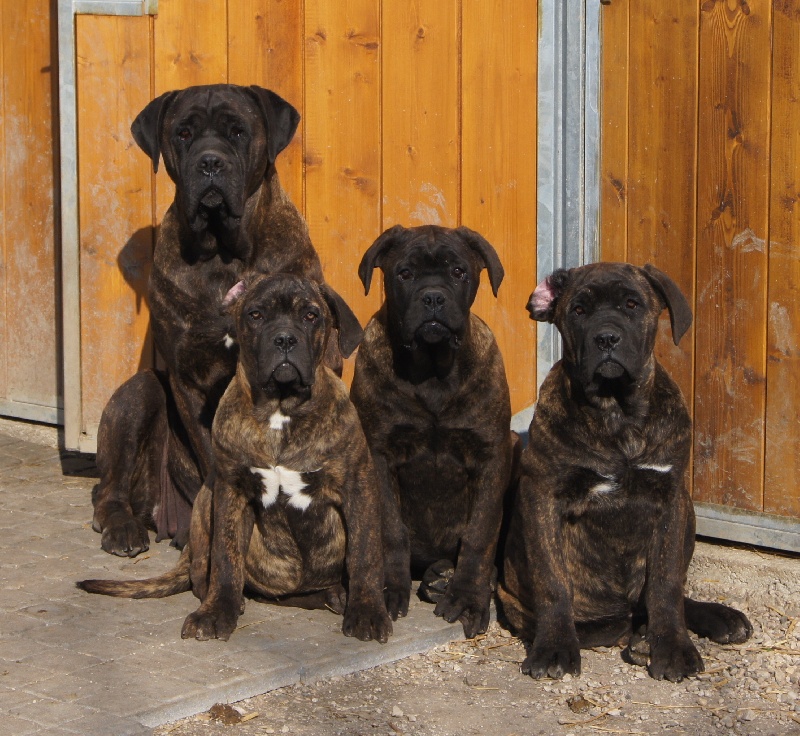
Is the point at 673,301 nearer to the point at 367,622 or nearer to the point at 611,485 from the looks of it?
the point at 611,485

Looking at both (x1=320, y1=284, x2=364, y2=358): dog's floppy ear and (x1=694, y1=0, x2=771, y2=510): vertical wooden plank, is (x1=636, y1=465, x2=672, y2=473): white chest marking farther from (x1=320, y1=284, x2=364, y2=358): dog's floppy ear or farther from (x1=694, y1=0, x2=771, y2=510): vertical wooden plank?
(x1=320, y1=284, x2=364, y2=358): dog's floppy ear

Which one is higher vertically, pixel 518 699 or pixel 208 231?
pixel 208 231

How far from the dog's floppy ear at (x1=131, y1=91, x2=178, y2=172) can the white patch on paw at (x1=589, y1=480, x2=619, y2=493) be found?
2.57 metres

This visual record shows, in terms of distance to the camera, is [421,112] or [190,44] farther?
[190,44]

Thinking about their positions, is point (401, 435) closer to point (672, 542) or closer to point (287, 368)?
point (287, 368)

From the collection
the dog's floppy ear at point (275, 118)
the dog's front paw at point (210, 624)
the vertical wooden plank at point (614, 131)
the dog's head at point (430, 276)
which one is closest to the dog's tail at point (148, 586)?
the dog's front paw at point (210, 624)

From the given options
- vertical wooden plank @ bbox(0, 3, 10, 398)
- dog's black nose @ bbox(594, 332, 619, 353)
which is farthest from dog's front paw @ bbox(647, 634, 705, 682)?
vertical wooden plank @ bbox(0, 3, 10, 398)

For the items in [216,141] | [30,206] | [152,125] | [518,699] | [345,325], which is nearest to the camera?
[518,699]

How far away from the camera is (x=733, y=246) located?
5957 mm

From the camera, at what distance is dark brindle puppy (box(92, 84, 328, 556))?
6141mm

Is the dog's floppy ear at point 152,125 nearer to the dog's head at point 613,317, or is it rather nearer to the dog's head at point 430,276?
the dog's head at point 430,276

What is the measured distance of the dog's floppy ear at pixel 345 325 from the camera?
18.0 feet

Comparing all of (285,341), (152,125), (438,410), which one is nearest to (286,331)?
(285,341)

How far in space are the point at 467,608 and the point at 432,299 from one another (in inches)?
52.0
